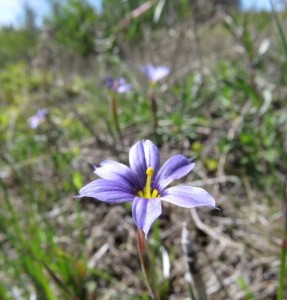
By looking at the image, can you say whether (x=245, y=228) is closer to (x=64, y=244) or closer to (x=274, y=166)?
(x=274, y=166)

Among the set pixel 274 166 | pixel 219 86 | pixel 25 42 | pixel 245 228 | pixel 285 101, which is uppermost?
pixel 25 42

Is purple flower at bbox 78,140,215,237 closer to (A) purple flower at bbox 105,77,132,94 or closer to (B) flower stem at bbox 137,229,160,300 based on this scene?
(B) flower stem at bbox 137,229,160,300

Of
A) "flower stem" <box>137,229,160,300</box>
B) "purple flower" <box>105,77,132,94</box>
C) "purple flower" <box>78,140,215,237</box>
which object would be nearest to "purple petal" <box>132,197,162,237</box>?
"purple flower" <box>78,140,215,237</box>

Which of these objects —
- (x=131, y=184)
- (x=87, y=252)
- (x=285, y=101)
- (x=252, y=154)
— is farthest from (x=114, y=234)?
(x=285, y=101)

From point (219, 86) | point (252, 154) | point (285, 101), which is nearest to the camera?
point (252, 154)

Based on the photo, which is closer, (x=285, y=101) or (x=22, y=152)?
(x=285, y=101)

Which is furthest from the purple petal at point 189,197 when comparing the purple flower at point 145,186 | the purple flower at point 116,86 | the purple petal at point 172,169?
the purple flower at point 116,86

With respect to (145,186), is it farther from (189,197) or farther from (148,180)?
(189,197)
